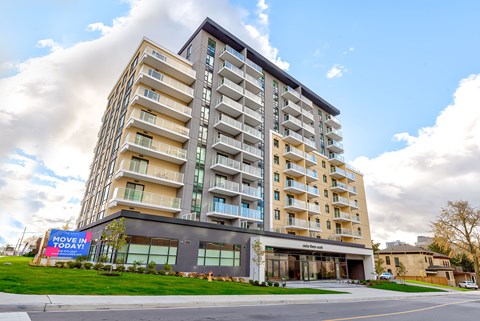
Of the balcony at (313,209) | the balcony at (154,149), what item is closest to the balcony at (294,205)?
the balcony at (313,209)

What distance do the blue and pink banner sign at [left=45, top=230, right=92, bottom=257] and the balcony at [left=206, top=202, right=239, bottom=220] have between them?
39.9 ft

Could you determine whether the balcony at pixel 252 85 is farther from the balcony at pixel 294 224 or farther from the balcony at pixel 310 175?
the balcony at pixel 294 224

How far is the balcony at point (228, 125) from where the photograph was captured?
109ft

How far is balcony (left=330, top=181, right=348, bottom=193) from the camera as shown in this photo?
155 ft

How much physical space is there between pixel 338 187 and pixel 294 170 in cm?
1190

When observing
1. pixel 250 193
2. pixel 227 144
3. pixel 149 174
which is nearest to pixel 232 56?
pixel 227 144

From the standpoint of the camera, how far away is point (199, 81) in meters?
34.0

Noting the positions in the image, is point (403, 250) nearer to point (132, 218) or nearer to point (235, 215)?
point (235, 215)

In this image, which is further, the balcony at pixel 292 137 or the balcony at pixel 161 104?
the balcony at pixel 292 137

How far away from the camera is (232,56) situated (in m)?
37.3

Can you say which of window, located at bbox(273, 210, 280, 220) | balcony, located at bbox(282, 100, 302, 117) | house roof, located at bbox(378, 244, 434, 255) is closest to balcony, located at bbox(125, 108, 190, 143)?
window, located at bbox(273, 210, 280, 220)

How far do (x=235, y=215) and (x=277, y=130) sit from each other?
18.1 meters

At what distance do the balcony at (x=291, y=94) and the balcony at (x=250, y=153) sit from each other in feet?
49.0

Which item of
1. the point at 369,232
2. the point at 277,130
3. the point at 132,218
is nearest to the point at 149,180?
the point at 132,218
